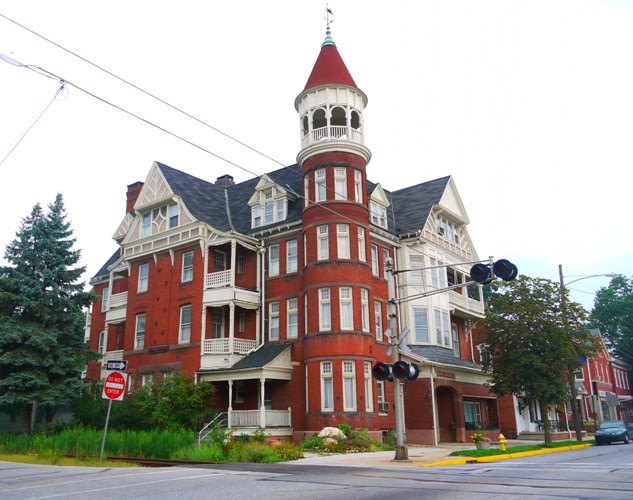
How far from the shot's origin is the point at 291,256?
108 ft

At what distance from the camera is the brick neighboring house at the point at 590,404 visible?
40.9m

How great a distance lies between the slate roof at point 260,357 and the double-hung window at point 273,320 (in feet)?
2.01

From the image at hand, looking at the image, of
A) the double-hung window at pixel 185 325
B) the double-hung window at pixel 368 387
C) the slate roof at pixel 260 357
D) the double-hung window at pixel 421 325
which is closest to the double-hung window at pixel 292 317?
the slate roof at pixel 260 357

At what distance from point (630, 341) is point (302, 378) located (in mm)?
68564

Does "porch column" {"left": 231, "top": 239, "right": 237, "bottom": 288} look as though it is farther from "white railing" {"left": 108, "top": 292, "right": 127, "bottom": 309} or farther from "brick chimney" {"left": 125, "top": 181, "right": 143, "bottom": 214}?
"brick chimney" {"left": 125, "top": 181, "right": 143, "bottom": 214}

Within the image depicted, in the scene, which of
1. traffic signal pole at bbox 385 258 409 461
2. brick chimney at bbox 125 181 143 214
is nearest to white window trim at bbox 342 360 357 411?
traffic signal pole at bbox 385 258 409 461

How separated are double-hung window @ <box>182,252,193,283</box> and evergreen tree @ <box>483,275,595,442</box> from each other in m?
16.6

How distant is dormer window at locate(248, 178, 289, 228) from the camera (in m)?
34.4

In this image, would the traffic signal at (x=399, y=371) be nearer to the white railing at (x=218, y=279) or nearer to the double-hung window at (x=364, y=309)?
the double-hung window at (x=364, y=309)

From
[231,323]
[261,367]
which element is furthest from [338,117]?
[261,367]

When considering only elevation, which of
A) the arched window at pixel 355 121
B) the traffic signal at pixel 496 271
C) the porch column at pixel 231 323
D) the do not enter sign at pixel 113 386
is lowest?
the do not enter sign at pixel 113 386

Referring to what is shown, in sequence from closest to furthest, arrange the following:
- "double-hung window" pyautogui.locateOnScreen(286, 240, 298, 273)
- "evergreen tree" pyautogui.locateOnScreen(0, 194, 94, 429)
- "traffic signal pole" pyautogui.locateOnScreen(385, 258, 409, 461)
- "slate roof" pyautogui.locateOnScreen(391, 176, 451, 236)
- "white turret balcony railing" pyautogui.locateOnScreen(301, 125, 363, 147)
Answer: "traffic signal pole" pyautogui.locateOnScreen(385, 258, 409, 461) < "evergreen tree" pyautogui.locateOnScreen(0, 194, 94, 429) < "white turret balcony railing" pyautogui.locateOnScreen(301, 125, 363, 147) < "double-hung window" pyautogui.locateOnScreen(286, 240, 298, 273) < "slate roof" pyautogui.locateOnScreen(391, 176, 451, 236)

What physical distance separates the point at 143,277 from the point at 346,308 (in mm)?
14394

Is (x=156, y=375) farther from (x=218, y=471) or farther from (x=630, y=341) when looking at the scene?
(x=630, y=341)
